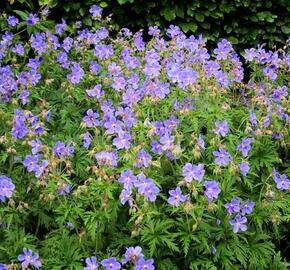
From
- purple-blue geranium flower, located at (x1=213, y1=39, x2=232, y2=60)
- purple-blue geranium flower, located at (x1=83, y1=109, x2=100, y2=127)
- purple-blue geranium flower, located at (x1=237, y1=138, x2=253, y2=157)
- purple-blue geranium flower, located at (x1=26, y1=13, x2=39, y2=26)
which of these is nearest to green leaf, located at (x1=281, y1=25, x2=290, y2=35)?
purple-blue geranium flower, located at (x1=213, y1=39, x2=232, y2=60)

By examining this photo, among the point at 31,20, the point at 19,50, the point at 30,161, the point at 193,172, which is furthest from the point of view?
the point at 31,20

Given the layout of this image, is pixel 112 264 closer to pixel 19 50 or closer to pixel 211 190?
pixel 211 190

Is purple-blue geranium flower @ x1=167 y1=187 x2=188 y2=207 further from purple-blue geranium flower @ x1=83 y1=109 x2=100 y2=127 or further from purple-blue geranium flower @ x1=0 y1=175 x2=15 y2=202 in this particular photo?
purple-blue geranium flower @ x1=0 y1=175 x2=15 y2=202

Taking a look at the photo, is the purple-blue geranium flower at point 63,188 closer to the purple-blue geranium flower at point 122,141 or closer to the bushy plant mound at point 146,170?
the bushy plant mound at point 146,170

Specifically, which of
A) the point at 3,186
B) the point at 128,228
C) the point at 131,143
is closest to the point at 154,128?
the point at 131,143

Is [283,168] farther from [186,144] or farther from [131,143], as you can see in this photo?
[131,143]

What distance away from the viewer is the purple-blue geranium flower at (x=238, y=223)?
3.67m

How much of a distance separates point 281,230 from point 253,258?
1.96ft

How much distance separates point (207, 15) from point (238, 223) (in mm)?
3539

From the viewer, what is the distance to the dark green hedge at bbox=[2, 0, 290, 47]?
6604 millimetres

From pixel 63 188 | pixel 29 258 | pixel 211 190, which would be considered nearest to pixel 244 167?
pixel 211 190

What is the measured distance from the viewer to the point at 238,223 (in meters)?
3.69

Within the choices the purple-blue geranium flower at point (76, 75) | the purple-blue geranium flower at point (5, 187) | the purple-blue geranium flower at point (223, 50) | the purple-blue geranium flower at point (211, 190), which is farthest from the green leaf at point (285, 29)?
the purple-blue geranium flower at point (5, 187)

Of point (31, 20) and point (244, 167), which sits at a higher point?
point (244, 167)
